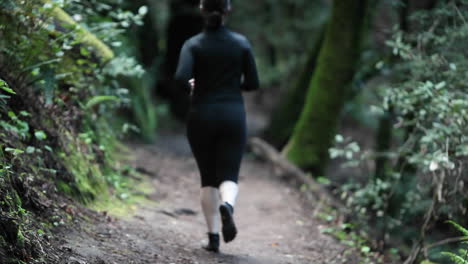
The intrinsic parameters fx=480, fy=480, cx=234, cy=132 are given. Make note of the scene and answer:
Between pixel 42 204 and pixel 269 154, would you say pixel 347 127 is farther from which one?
pixel 42 204

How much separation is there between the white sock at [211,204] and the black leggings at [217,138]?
6 centimetres

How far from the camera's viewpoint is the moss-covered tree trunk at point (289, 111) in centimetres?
1234

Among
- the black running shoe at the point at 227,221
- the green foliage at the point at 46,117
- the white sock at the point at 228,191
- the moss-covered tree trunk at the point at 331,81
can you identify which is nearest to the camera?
the green foliage at the point at 46,117

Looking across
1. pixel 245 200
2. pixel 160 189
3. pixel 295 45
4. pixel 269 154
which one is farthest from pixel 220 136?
pixel 295 45

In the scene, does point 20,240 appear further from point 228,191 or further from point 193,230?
point 193,230

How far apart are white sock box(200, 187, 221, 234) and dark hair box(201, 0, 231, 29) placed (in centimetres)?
157

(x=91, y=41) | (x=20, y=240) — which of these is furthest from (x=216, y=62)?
(x=91, y=41)

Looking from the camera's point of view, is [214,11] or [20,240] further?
[214,11]

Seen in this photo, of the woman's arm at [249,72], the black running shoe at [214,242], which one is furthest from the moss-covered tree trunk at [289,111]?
the black running shoe at [214,242]

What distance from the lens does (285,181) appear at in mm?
9789

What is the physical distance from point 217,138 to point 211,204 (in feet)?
2.16

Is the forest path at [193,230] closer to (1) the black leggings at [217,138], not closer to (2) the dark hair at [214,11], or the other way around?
(1) the black leggings at [217,138]

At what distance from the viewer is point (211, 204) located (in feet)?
15.3

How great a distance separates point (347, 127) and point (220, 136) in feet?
66.9
